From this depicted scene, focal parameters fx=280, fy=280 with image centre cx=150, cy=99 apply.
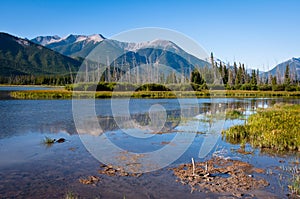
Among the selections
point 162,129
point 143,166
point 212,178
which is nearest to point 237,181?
point 212,178

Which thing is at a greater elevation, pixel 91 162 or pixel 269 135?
pixel 269 135

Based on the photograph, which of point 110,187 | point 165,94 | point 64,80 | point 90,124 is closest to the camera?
point 110,187

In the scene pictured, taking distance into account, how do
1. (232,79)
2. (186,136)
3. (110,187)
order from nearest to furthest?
(110,187)
(186,136)
(232,79)

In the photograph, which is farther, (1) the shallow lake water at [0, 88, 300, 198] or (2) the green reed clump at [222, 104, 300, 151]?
(2) the green reed clump at [222, 104, 300, 151]

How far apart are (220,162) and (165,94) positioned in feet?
194

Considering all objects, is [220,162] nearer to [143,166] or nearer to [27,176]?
[143,166]

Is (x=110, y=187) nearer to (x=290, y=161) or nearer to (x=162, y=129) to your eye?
(x=290, y=161)

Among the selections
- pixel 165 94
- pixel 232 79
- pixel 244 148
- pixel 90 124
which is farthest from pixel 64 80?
pixel 244 148

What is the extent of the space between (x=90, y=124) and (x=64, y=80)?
154 metres

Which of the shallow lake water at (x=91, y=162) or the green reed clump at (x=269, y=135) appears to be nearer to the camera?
the shallow lake water at (x=91, y=162)

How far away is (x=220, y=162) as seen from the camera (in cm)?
1316

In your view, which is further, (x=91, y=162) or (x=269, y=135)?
(x=269, y=135)

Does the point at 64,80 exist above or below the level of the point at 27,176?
above

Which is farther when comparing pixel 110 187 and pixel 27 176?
pixel 27 176
